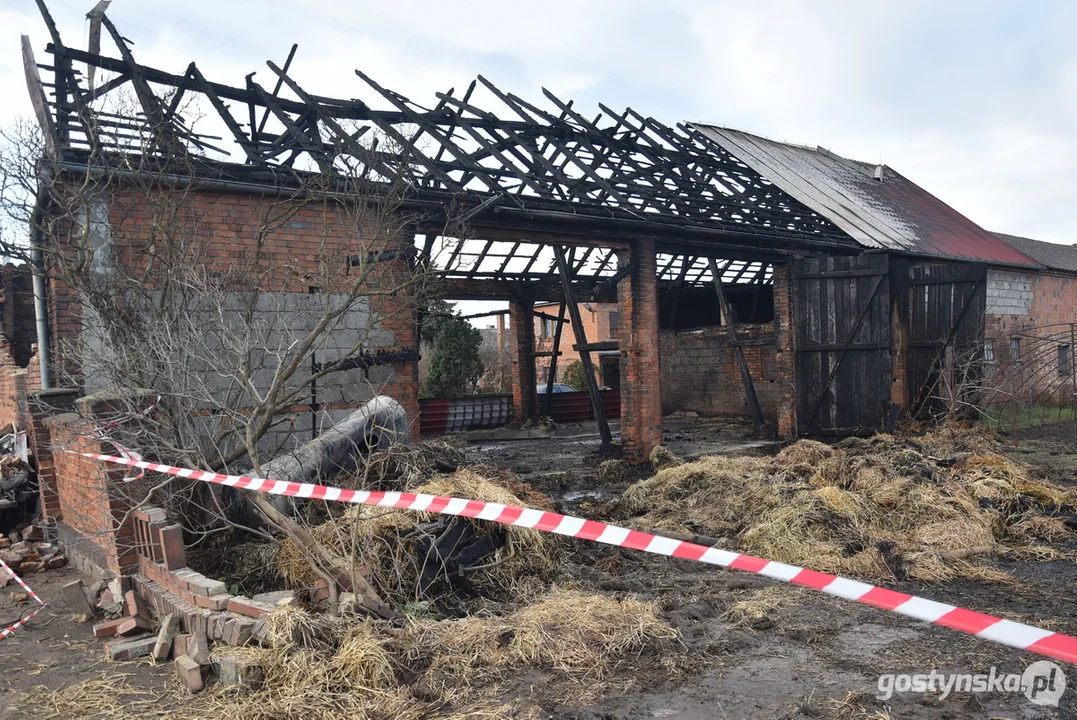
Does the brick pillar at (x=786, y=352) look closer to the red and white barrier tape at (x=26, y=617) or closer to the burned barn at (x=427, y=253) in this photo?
the burned barn at (x=427, y=253)

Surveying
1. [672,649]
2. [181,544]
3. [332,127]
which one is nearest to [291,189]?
[332,127]

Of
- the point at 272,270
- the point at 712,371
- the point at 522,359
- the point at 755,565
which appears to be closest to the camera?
the point at 755,565

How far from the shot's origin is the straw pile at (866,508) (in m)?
5.89

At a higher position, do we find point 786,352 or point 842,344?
point 842,344

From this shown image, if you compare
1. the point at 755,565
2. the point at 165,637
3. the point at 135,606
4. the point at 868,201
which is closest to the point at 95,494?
the point at 135,606

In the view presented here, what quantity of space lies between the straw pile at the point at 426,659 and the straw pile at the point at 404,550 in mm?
668

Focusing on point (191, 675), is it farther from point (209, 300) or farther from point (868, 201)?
point (868, 201)

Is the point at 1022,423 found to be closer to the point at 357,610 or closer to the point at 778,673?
the point at 778,673

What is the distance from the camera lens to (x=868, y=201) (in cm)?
1761

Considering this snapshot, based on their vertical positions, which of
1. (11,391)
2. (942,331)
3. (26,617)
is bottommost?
(26,617)

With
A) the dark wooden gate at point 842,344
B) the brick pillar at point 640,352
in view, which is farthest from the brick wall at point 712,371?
the brick pillar at point 640,352

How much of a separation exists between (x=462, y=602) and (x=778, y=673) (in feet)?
6.98

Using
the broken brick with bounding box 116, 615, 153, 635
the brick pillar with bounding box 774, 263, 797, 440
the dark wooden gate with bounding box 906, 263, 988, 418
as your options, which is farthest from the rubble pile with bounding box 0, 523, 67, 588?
the dark wooden gate with bounding box 906, 263, 988, 418

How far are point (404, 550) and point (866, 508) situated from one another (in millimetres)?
4420
